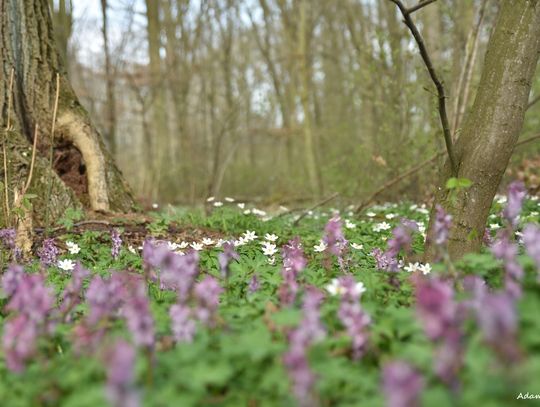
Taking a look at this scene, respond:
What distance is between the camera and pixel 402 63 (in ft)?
32.6

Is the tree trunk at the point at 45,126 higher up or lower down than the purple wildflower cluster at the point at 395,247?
higher up

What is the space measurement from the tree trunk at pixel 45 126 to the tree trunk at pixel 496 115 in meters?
4.10

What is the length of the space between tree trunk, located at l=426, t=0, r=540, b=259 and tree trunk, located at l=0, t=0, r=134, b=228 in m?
4.10

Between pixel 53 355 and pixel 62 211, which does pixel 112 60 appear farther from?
pixel 53 355

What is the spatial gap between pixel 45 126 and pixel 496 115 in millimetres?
5104

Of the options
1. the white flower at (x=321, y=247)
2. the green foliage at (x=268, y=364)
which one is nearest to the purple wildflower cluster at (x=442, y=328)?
the green foliage at (x=268, y=364)

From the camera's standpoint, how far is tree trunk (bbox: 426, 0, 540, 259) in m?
3.49

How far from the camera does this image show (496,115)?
11.6ft

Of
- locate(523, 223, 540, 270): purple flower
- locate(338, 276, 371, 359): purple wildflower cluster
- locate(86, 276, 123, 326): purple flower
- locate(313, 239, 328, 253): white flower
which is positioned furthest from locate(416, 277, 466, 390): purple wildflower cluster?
locate(313, 239, 328, 253): white flower

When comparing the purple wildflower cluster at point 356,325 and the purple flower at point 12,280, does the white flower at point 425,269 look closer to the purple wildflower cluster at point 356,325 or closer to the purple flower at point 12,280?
the purple wildflower cluster at point 356,325

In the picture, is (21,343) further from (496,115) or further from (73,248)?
(496,115)

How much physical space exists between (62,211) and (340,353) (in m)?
4.45

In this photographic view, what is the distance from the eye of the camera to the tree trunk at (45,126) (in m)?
5.59

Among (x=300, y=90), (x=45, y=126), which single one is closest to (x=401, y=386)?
(x=45, y=126)
